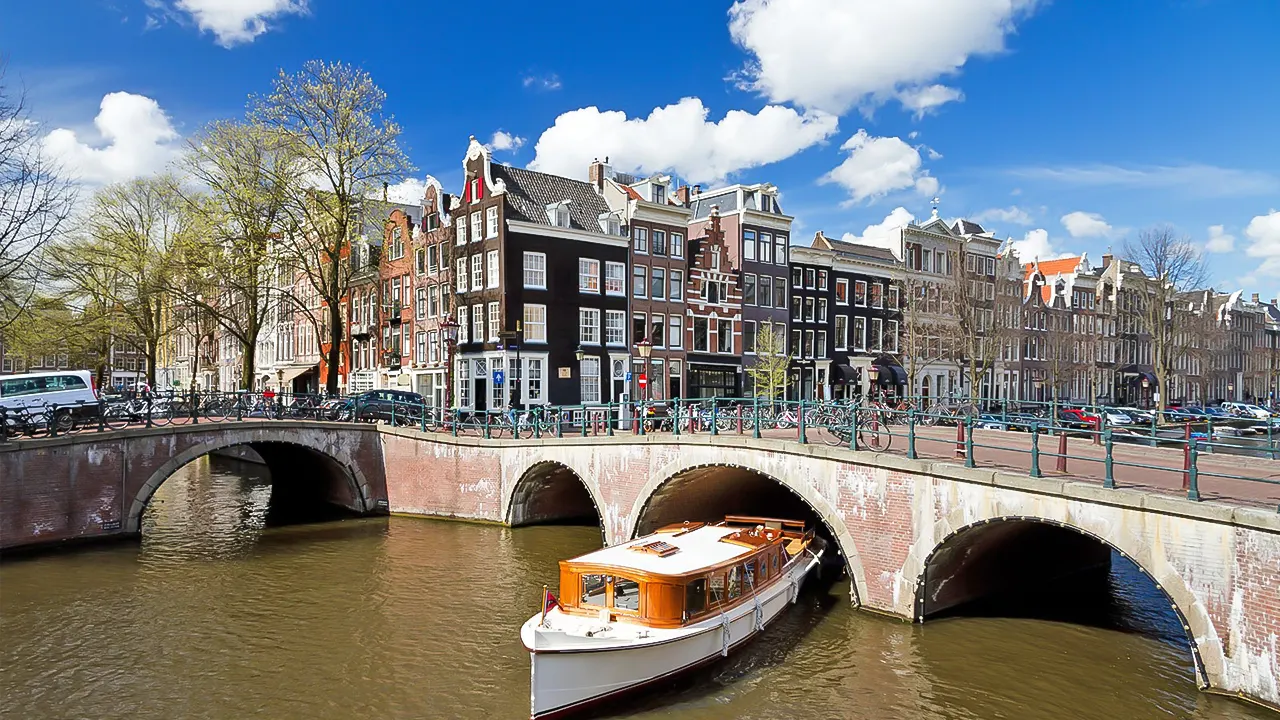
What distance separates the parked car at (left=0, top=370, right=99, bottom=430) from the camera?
2581cm

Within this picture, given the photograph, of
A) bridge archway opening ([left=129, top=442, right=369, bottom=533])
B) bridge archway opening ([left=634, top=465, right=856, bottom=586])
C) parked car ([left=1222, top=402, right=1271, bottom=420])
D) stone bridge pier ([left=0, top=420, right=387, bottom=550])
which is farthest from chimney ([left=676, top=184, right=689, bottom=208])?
parked car ([left=1222, top=402, right=1271, bottom=420])

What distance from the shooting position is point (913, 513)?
50.4ft

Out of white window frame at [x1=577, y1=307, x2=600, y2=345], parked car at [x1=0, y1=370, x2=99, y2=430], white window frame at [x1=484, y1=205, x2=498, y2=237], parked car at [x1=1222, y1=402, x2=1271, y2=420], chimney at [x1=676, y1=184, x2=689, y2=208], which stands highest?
chimney at [x1=676, y1=184, x2=689, y2=208]

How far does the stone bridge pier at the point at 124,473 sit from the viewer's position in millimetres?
22203

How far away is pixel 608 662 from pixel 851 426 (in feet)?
24.7

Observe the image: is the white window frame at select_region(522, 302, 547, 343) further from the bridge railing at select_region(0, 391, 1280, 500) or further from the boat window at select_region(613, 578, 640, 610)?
the boat window at select_region(613, 578, 640, 610)

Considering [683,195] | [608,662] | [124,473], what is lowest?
[608,662]

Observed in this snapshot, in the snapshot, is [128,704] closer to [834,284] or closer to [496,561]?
[496,561]

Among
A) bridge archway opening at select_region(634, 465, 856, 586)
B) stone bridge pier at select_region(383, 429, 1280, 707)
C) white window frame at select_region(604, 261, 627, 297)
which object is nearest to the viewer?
stone bridge pier at select_region(383, 429, 1280, 707)

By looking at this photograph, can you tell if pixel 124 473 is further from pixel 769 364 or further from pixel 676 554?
pixel 769 364

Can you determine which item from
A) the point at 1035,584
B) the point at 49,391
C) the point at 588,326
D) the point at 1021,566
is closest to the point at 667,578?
the point at 1021,566

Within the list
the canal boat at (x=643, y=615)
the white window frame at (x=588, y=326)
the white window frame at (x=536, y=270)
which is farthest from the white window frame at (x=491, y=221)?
the canal boat at (x=643, y=615)

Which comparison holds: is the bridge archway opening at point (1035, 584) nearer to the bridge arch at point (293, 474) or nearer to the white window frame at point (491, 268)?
the bridge arch at point (293, 474)

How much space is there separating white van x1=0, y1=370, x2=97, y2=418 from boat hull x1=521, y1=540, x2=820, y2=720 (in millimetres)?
21203
